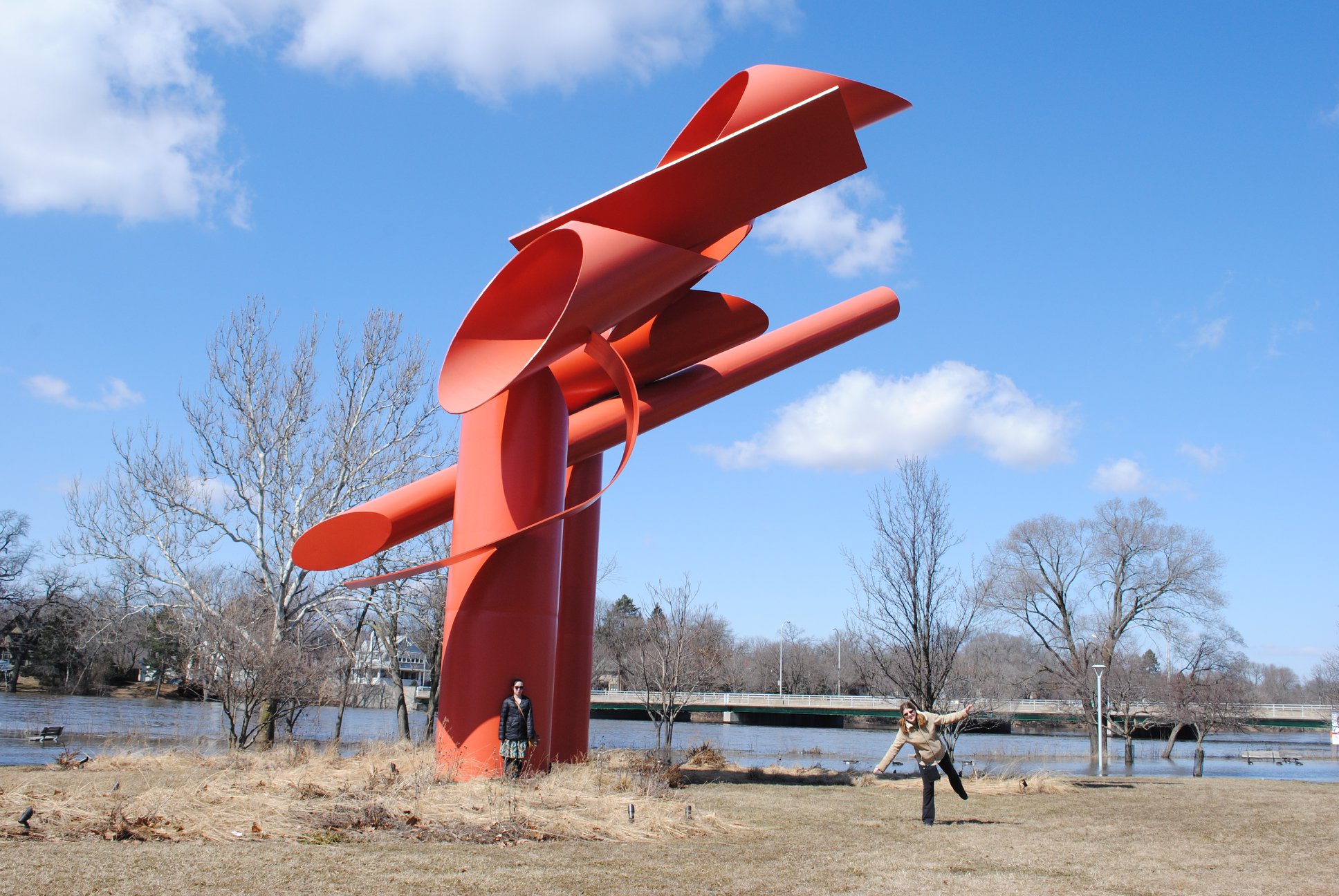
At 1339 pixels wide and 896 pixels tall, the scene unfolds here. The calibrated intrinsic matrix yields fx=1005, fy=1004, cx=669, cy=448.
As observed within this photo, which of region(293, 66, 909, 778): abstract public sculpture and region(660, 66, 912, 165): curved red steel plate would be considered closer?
region(293, 66, 909, 778): abstract public sculpture

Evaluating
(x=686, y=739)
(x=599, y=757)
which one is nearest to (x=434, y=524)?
(x=599, y=757)

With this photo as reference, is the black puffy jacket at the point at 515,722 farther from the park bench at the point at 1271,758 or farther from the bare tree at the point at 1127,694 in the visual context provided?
the park bench at the point at 1271,758

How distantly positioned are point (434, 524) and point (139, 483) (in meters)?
12.4

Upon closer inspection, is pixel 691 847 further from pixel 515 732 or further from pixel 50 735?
pixel 50 735

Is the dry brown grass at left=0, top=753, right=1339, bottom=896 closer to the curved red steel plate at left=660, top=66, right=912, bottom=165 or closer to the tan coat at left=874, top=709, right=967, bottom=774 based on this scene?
the tan coat at left=874, top=709, right=967, bottom=774

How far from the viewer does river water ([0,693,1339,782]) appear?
21953 mm

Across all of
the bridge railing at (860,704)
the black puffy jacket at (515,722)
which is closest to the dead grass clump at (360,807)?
the black puffy jacket at (515,722)

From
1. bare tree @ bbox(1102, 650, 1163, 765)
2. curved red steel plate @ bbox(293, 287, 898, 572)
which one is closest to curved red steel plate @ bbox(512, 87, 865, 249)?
curved red steel plate @ bbox(293, 287, 898, 572)

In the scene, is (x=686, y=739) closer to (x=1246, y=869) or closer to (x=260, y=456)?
(x=260, y=456)

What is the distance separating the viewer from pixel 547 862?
677cm

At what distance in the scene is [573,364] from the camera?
40.4 feet

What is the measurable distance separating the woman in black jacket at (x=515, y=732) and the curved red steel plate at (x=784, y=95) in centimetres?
595

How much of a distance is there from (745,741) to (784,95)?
32698mm

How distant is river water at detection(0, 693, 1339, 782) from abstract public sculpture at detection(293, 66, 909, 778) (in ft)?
28.5
